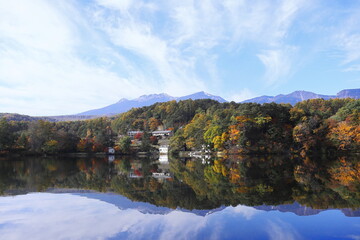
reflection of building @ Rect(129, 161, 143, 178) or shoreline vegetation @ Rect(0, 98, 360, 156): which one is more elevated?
shoreline vegetation @ Rect(0, 98, 360, 156)

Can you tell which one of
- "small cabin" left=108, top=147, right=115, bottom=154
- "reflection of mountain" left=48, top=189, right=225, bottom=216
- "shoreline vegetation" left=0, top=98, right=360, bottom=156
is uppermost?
"shoreline vegetation" left=0, top=98, right=360, bottom=156

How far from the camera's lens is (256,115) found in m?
45.5

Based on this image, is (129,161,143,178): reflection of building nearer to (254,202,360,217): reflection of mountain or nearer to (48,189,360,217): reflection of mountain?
(48,189,360,217): reflection of mountain

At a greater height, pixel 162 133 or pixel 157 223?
pixel 162 133

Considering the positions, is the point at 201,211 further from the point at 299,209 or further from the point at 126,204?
the point at 299,209

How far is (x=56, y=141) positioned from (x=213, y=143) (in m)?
31.6

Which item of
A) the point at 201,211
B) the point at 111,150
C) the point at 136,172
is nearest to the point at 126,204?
the point at 201,211

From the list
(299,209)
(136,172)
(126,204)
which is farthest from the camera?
(136,172)

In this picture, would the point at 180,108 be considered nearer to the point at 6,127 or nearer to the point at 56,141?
the point at 56,141

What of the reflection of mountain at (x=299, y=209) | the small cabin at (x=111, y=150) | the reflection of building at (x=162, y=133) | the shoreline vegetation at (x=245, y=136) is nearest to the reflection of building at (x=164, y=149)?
the shoreline vegetation at (x=245, y=136)

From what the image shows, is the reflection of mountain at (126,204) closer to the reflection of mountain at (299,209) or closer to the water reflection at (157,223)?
the water reflection at (157,223)

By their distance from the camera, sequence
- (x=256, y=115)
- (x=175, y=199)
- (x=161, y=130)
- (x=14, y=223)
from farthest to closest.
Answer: (x=161, y=130) → (x=256, y=115) → (x=175, y=199) → (x=14, y=223)

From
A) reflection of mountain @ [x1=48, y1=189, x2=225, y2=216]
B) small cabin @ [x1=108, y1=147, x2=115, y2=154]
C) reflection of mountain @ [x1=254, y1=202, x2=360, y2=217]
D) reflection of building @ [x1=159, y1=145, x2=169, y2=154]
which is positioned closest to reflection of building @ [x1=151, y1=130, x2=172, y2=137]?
reflection of building @ [x1=159, y1=145, x2=169, y2=154]

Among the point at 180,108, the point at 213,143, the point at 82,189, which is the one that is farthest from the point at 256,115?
the point at 180,108
